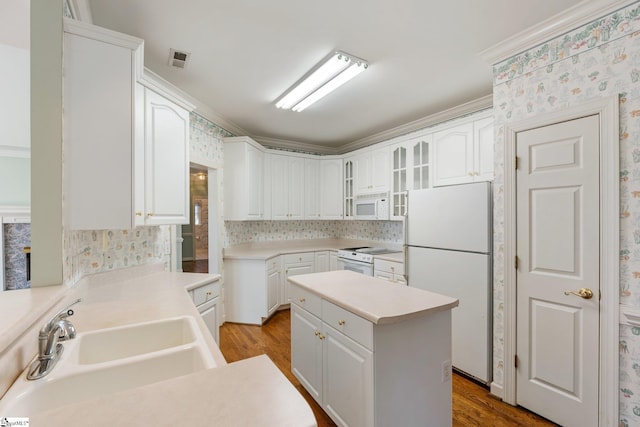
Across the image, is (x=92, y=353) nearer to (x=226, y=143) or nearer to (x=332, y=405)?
(x=332, y=405)

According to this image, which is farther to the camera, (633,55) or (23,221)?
(23,221)

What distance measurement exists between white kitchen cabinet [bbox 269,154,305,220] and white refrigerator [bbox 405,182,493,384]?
215 centimetres

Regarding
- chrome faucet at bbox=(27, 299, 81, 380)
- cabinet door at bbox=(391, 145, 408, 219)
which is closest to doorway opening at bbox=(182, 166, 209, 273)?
cabinet door at bbox=(391, 145, 408, 219)

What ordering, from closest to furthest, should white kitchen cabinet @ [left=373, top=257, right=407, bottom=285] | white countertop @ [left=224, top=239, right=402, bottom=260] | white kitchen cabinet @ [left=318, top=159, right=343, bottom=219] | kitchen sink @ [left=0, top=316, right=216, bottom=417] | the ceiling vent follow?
kitchen sink @ [left=0, top=316, right=216, bottom=417], the ceiling vent, white kitchen cabinet @ [left=373, top=257, right=407, bottom=285], white countertop @ [left=224, top=239, right=402, bottom=260], white kitchen cabinet @ [left=318, top=159, right=343, bottom=219]

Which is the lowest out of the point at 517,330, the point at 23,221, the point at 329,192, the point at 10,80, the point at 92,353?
the point at 517,330

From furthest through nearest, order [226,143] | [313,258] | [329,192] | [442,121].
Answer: [329,192] → [313,258] → [226,143] → [442,121]

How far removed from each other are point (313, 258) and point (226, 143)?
2027 millimetres

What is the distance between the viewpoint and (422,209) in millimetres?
2795

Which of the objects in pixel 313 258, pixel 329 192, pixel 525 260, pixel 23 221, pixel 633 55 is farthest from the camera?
pixel 329 192

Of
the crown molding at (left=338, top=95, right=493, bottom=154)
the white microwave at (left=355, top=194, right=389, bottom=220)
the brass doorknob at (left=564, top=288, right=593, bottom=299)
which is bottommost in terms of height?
the brass doorknob at (left=564, top=288, right=593, bottom=299)

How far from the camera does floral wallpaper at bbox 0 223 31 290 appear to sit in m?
2.34

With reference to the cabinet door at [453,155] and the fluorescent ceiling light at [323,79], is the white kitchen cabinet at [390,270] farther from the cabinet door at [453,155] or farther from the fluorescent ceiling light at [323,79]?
the fluorescent ceiling light at [323,79]

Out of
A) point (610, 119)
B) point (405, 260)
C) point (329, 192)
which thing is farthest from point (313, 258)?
point (610, 119)

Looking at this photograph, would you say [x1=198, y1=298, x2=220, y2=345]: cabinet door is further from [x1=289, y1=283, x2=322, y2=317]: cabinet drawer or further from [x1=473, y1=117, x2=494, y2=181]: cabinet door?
[x1=473, y1=117, x2=494, y2=181]: cabinet door
